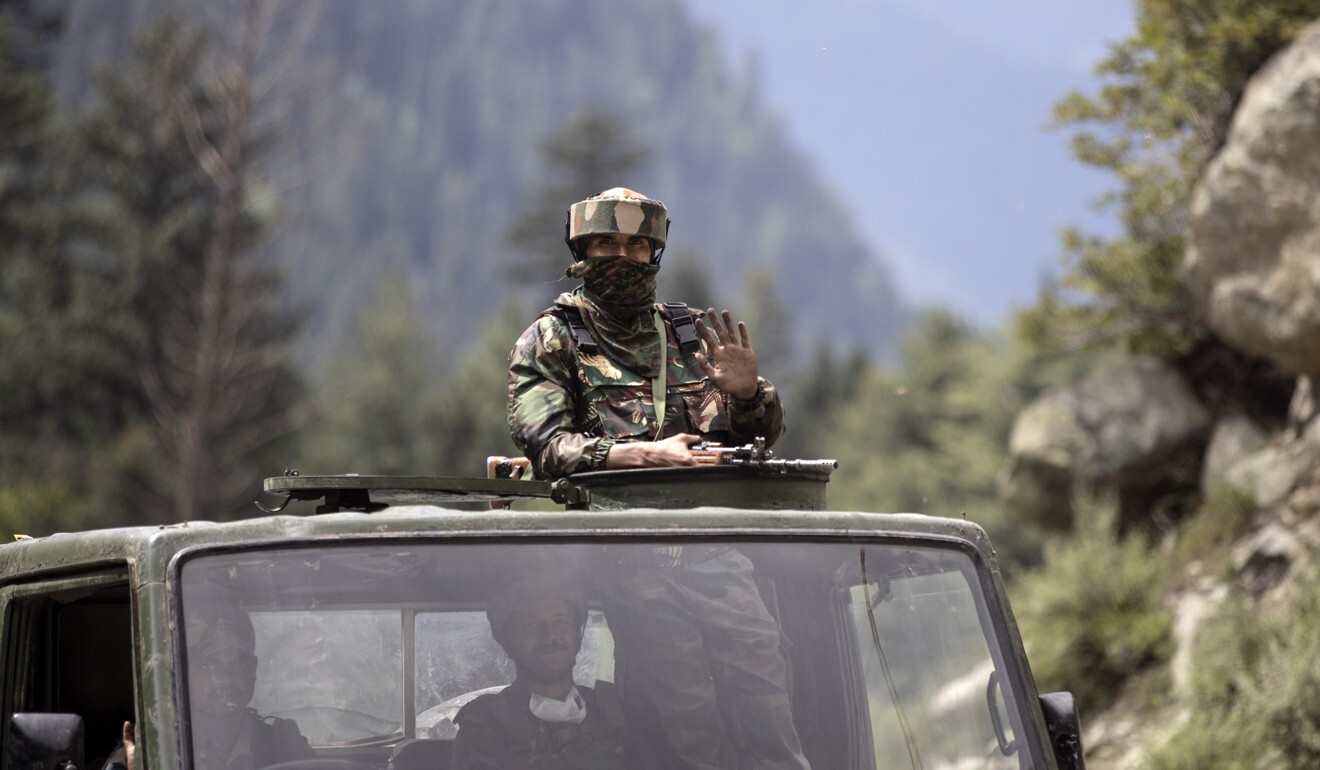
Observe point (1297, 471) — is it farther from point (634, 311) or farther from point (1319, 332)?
point (634, 311)

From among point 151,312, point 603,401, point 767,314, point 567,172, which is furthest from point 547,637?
point 767,314

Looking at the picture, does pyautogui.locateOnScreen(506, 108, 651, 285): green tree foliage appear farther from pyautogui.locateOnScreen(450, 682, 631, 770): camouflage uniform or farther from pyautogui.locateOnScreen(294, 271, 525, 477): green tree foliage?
pyautogui.locateOnScreen(450, 682, 631, 770): camouflage uniform

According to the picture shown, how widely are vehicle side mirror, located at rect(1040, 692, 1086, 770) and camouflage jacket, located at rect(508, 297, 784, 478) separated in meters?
1.55

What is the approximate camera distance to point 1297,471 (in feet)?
40.8

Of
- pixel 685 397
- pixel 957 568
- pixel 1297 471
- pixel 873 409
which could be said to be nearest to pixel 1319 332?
pixel 1297 471

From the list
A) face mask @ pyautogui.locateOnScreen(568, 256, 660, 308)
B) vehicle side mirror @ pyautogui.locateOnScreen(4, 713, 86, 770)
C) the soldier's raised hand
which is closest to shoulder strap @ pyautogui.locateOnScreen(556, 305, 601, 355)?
face mask @ pyautogui.locateOnScreen(568, 256, 660, 308)

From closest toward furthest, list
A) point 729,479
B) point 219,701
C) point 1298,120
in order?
point 219,701 → point 729,479 → point 1298,120

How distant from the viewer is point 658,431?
5246mm

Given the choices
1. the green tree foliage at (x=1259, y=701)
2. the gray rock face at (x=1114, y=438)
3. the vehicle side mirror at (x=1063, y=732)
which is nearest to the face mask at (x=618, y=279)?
the vehicle side mirror at (x=1063, y=732)

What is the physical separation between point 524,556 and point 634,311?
76.2 inches

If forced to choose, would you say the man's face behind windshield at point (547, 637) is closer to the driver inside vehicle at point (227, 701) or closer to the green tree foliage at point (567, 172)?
the driver inside vehicle at point (227, 701)

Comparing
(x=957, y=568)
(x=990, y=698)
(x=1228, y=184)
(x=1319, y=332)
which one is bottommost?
(x=990, y=698)

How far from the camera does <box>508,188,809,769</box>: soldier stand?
3.57 meters

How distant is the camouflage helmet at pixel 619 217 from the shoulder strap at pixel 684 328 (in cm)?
21
